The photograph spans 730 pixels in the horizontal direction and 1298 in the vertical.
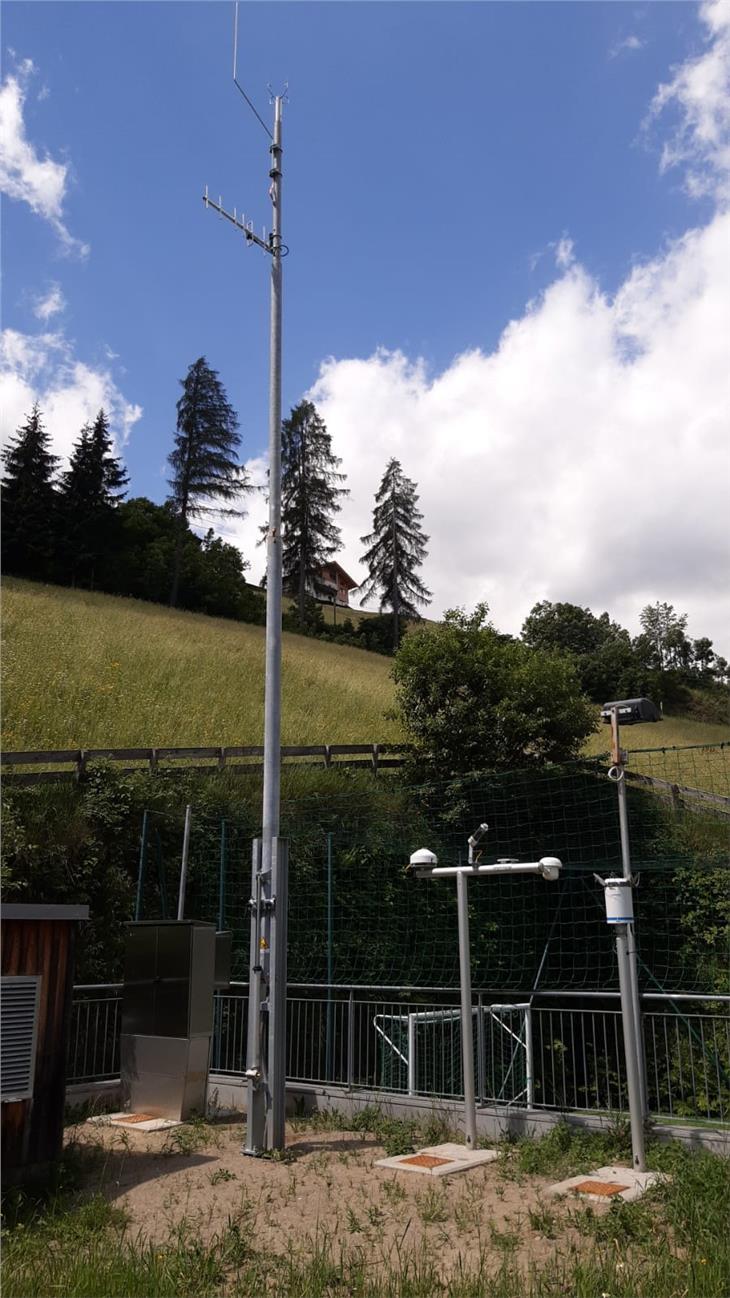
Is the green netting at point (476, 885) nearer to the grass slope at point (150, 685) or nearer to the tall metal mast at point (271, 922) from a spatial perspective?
the tall metal mast at point (271, 922)

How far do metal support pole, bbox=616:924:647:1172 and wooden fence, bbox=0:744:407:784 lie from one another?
9.95 meters

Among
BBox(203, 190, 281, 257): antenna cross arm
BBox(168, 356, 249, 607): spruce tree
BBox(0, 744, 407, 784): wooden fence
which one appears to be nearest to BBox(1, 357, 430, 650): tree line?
BBox(168, 356, 249, 607): spruce tree

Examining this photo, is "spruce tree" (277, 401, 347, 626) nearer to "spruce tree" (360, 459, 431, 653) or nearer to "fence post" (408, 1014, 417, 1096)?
"spruce tree" (360, 459, 431, 653)

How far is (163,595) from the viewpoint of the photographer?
49094 millimetres

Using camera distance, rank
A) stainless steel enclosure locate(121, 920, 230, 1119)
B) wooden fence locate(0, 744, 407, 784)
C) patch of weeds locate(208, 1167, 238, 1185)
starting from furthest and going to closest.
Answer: wooden fence locate(0, 744, 407, 784)
stainless steel enclosure locate(121, 920, 230, 1119)
patch of weeds locate(208, 1167, 238, 1185)

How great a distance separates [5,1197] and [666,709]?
180ft

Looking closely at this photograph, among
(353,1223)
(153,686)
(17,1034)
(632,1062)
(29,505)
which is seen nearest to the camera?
(353,1223)

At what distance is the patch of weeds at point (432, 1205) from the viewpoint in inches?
221

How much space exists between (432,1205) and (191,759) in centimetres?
1233

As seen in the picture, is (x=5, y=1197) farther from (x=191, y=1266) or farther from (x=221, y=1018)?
(x=221, y=1018)

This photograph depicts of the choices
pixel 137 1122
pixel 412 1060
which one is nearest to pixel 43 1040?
pixel 137 1122

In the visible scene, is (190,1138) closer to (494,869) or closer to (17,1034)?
(17,1034)

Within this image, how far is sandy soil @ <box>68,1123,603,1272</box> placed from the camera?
523 cm

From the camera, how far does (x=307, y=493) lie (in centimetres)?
5362
